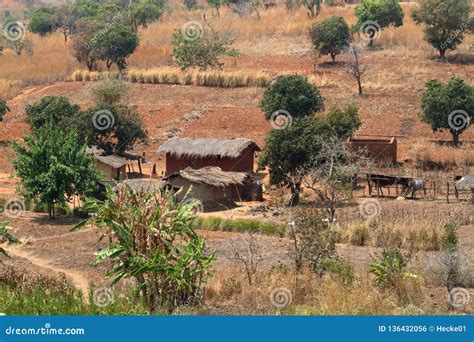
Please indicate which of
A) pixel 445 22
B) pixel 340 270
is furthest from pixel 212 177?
pixel 445 22

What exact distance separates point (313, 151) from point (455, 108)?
9.06 metres

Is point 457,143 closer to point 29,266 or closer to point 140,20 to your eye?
point 29,266

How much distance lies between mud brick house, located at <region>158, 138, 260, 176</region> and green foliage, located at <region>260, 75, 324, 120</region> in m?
3.04

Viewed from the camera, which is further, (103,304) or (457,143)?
(457,143)

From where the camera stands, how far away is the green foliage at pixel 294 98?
1469 inches

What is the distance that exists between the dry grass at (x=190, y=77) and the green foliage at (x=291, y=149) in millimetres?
17147

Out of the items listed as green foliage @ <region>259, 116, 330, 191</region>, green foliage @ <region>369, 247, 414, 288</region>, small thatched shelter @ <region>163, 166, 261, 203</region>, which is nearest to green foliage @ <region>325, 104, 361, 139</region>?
green foliage @ <region>259, 116, 330, 191</region>

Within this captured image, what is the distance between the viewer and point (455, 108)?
35.7 m

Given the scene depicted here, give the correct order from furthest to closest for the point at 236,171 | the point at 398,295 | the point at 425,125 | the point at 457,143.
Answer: the point at 425,125
the point at 457,143
the point at 236,171
the point at 398,295

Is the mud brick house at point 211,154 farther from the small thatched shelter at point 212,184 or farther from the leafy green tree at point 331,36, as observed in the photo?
the leafy green tree at point 331,36

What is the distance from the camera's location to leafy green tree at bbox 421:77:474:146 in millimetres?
35875

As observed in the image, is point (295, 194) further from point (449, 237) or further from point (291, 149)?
point (449, 237)

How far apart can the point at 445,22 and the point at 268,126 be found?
13208 millimetres

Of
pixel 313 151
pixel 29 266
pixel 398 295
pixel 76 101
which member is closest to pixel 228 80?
pixel 76 101
